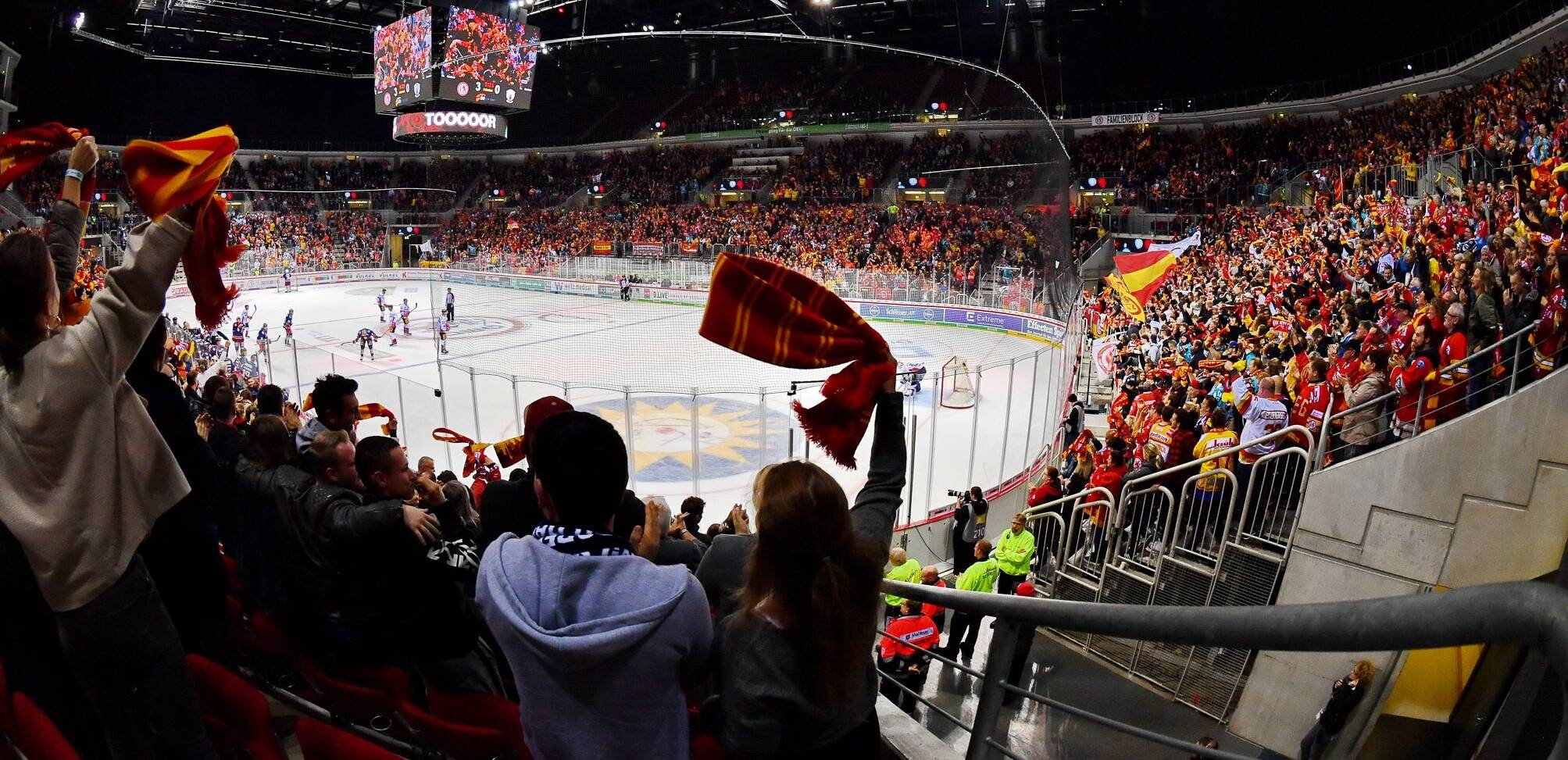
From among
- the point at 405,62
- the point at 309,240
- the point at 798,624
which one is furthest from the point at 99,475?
the point at 309,240

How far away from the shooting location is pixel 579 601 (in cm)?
152

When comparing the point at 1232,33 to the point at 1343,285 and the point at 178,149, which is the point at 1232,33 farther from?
the point at 178,149

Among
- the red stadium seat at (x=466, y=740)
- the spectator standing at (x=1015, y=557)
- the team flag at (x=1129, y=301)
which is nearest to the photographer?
the red stadium seat at (x=466, y=740)

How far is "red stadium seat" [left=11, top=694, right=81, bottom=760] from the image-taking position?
1944 millimetres

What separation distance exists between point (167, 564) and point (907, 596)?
2139 mm

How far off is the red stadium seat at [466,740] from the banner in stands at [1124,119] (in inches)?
1424

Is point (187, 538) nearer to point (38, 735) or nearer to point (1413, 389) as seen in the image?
point (38, 735)

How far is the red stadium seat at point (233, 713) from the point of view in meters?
2.21

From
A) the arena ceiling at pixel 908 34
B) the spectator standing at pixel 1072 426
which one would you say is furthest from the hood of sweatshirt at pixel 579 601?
the arena ceiling at pixel 908 34

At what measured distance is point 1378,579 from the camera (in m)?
5.60

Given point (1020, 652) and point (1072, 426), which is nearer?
point (1020, 652)

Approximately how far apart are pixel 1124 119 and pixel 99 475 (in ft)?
120

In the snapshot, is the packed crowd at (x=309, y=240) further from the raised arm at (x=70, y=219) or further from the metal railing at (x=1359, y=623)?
the metal railing at (x=1359, y=623)

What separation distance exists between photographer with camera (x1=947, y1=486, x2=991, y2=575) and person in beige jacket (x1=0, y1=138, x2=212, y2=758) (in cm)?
808
